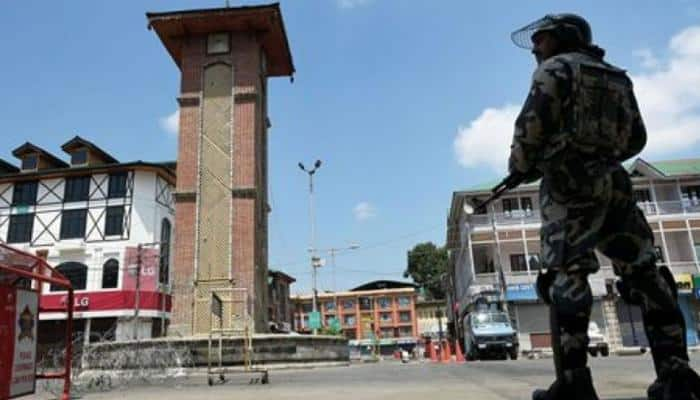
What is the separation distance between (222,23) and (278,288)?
39184 millimetres

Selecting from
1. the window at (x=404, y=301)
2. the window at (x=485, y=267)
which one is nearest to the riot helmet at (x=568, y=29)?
the window at (x=485, y=267)

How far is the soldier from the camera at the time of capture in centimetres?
199

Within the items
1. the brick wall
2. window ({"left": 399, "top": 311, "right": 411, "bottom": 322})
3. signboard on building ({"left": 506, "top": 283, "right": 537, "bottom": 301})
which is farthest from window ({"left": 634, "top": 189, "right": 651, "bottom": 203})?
window ({"left": 399, "top": 311, "right": 411, "bottom": 322})

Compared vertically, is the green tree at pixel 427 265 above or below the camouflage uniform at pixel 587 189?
above

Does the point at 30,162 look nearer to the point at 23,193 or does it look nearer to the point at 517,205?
the point at 23,193

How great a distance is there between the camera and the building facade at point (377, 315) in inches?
2586

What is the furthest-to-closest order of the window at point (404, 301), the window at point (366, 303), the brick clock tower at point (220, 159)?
1. the window at point (366, 303)
2. the window at point (404, 301)
3. the brick clock tower at point (220, 159)

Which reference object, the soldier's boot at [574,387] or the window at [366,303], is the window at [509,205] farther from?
the window at [366,303]

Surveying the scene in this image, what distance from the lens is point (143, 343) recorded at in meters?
13.3

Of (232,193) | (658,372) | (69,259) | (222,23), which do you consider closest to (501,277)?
(232,193)

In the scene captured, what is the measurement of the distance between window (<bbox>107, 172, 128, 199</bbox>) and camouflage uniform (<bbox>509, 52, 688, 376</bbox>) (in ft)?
100

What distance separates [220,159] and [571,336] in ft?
54.7

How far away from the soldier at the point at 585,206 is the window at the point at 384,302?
66.4 m

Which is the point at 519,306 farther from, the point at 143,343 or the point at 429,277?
the point at 429,277
